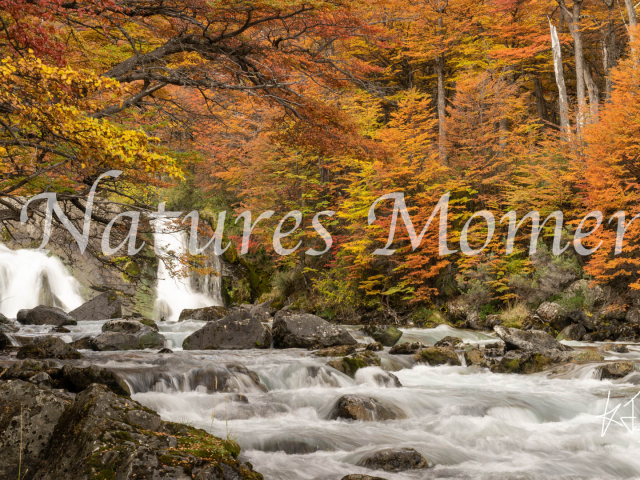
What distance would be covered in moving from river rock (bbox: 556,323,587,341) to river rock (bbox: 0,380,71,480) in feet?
41.6

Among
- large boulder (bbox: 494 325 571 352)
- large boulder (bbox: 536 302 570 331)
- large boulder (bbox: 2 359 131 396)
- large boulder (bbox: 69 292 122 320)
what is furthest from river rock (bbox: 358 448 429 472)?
large boulder (bbox: 69 292 122 320)

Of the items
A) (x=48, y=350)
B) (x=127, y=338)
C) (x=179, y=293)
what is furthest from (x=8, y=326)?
(x=179, y=293)

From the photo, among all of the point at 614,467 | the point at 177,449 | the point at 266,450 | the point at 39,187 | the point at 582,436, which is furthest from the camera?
the point at 39,187

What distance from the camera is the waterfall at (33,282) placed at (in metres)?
17.0

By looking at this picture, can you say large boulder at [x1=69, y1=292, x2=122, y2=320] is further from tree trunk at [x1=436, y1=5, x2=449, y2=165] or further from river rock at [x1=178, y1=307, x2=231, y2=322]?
tree trunk at [x1=436, y1=5, x2=449, y2=165]

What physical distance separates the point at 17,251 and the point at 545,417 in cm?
1927

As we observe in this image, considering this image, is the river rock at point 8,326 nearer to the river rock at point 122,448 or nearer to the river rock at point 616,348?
the river rock at point 122,448

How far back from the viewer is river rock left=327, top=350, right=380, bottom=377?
9060 mm

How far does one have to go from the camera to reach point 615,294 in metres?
13.5

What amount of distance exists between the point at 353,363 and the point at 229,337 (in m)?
4.00

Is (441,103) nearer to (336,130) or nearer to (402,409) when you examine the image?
(336,130)

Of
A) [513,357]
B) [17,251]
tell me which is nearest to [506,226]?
[513,357]

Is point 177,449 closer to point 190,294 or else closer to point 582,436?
point 582,436

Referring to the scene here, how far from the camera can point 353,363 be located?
922cm
